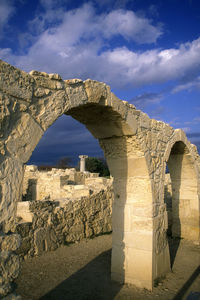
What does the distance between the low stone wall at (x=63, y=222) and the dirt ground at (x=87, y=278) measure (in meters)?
0.26

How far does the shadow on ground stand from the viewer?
13.2 ft

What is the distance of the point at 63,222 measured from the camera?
6.40 metres

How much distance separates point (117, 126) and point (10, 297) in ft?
9.65

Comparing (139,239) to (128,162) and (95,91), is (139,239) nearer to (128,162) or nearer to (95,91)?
(128,162)

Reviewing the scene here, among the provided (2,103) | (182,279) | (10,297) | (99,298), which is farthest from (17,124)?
(182,279)

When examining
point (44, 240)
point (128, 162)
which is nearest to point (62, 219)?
point (44, 240)

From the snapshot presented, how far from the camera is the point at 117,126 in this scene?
4285mm

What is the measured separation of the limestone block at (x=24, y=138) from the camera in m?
2.34

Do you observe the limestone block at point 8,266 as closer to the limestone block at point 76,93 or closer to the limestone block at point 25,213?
the limestone block at point 76,93

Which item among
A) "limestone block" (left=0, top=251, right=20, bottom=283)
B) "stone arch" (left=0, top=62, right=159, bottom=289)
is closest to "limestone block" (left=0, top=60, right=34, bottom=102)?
"stone arch" (left=0, top=62, right=159, bottom=289)

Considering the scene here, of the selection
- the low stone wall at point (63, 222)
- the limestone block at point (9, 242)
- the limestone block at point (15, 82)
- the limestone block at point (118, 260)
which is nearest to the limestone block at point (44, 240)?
the low stone wall at point (63, 222)

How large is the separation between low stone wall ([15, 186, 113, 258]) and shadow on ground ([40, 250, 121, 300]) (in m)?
1.16

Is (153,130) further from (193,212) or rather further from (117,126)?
(193,212)

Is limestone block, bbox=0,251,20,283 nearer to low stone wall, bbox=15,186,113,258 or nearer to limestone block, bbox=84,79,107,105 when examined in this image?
limestone block, bbox=84,79,107,105
